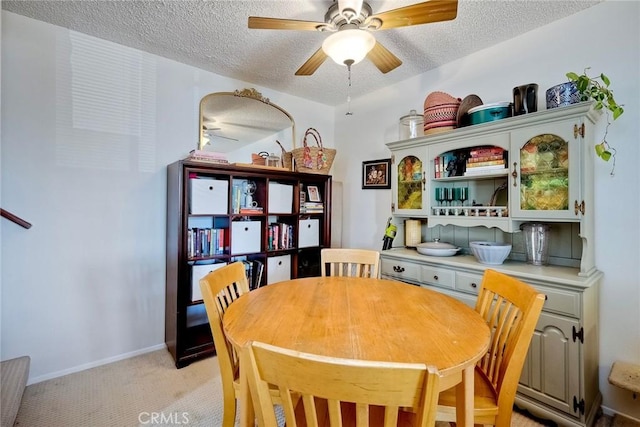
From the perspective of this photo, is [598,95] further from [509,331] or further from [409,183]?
[509,331]

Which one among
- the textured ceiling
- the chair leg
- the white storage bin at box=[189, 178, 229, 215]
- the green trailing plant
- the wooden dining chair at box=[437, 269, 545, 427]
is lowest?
the chair leg

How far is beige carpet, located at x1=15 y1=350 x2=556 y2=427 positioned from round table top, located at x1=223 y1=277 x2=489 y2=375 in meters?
0.86

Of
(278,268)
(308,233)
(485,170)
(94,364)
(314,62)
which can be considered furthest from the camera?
(308,233)

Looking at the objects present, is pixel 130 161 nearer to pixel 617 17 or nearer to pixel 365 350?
pixel 365 350

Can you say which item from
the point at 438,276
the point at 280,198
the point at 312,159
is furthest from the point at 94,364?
the point at 438,276

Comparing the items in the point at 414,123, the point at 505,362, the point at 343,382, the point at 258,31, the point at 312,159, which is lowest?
the point at 505,362

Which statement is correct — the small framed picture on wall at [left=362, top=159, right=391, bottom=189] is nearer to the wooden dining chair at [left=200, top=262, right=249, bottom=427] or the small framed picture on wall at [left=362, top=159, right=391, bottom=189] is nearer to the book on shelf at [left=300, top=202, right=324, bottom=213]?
the book on shelf at [left=300, top=202, right=324, bottom=213]

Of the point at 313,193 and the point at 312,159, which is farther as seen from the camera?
the point at 313,193

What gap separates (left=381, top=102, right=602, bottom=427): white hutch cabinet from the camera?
1.60 m

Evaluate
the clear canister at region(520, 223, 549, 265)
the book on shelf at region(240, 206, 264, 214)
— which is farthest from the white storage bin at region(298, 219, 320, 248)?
the clear canister at region(520, 223, 549, 265)

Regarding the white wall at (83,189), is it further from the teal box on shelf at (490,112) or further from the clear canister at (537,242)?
the clear canister at (537,242)

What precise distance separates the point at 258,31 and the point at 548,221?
235 cm

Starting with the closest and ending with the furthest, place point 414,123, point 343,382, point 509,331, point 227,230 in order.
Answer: point 343,382, point 509,331, point 227,230, point 414,123

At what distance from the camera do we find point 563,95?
1.75m
